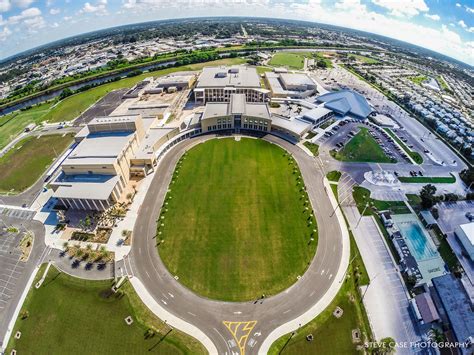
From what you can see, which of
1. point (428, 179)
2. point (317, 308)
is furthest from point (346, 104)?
point (317, 308)

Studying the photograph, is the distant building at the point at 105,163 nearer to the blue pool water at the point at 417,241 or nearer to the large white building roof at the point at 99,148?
the large white building roof at the point at 99,148

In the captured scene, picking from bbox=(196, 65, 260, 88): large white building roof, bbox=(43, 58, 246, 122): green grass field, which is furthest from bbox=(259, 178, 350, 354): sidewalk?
bbox=(43, 58, 246, 122): green grass field

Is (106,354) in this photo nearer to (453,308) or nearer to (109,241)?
(109,241)

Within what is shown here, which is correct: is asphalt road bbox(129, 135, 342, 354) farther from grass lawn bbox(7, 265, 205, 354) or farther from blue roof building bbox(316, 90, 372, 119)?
blue roof building bbox(316, 90, 372, 119)

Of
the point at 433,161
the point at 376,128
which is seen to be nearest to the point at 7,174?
the point at 376,128

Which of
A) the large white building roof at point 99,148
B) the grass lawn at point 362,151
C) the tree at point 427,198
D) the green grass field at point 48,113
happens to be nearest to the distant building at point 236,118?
the grass lawn at point 362,151
